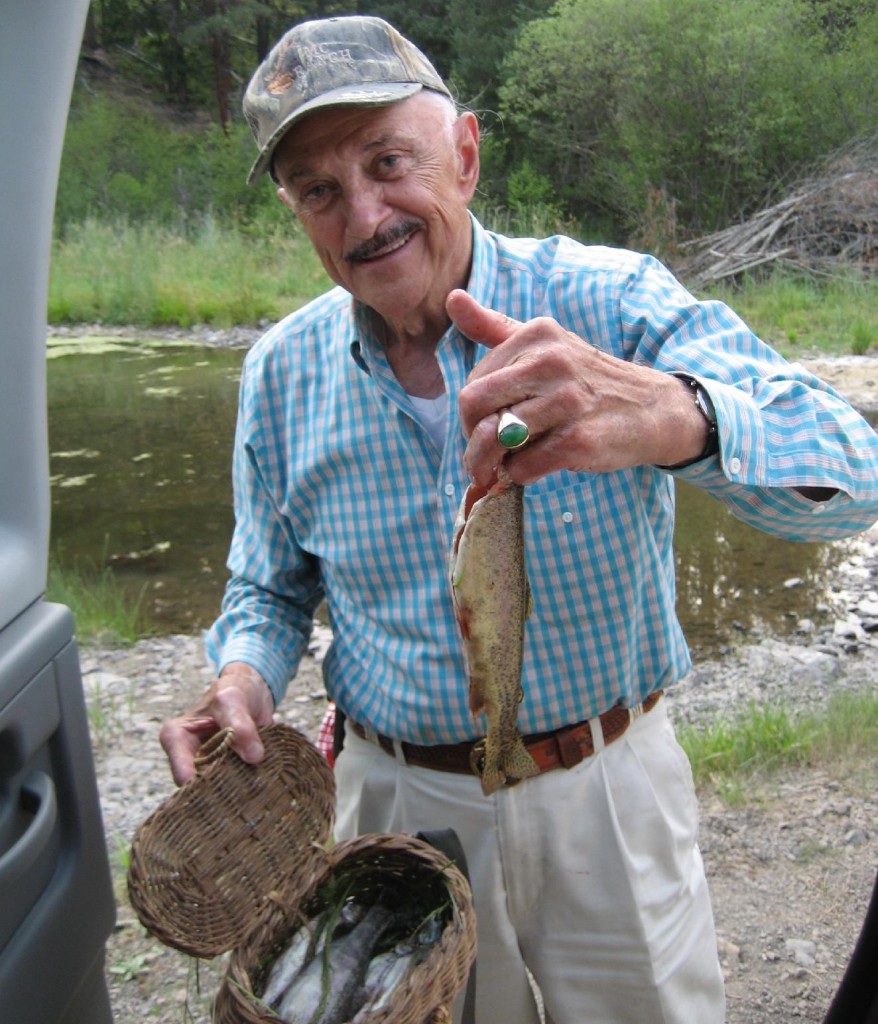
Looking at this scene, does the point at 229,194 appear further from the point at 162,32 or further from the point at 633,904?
the point at 633,904

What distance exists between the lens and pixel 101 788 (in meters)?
4.63

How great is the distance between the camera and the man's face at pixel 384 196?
7.41 feet

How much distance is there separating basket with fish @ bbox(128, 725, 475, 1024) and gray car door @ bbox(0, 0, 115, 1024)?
28 centimetres

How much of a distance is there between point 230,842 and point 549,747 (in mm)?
748

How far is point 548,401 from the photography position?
1645 millimetres

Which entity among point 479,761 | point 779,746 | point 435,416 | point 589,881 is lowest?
point 779,746

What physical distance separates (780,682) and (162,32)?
3916 cm

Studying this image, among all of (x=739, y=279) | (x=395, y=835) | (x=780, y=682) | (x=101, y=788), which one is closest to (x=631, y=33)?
(x=739, y=279)

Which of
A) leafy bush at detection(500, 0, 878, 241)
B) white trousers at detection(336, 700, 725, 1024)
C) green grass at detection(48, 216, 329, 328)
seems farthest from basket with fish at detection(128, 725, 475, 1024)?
leafy bush at detection(500, 0, 878, 241)

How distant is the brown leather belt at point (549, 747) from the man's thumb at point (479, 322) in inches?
36.3

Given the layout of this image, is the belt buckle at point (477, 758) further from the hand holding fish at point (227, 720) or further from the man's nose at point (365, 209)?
the man's nose at point (365, 209)

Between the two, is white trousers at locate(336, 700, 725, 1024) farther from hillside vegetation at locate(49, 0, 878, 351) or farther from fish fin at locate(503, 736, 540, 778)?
hillside vegetation at locate(49, 0, 878, 351)

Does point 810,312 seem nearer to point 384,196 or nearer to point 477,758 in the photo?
point 384,196

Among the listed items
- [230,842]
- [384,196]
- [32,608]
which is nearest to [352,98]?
[384,196]
